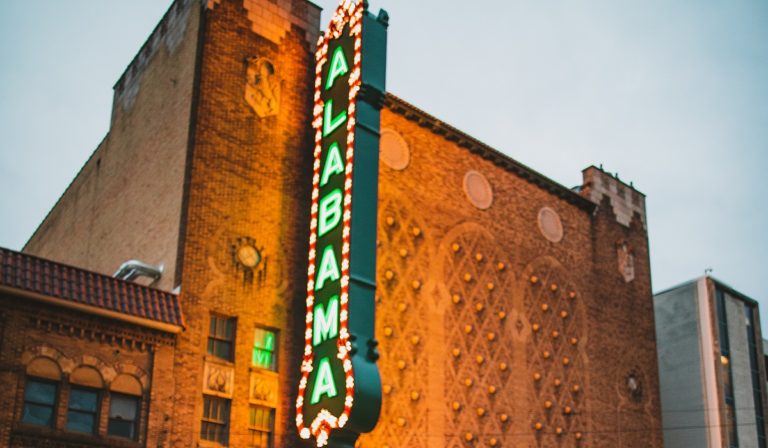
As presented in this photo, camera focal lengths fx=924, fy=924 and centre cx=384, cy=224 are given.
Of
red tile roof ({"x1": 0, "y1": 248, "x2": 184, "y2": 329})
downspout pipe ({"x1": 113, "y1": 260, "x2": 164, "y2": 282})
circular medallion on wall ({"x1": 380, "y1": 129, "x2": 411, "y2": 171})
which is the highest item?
circular medallion on wall ({"x1": 380, "y1": 129, "x2": 411, "y2": 171})

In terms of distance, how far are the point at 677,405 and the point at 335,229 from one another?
25.0m

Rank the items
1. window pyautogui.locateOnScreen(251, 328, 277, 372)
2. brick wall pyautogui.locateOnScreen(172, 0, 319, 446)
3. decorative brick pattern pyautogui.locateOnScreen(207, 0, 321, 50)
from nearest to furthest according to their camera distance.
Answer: brick wall pyautogui.locateOnScreen(172, 0, 319, 446) < window pyautogui.locateOnScreen(251, 328, 277, 372) < decorative brick pattern pyautogui.locateOnScreen(207, 0, 321, 50)

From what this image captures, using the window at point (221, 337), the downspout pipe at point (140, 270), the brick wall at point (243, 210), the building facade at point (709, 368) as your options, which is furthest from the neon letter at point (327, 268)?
the building facade at point (709, 368)

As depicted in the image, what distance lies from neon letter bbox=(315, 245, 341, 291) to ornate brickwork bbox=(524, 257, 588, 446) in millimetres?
10355

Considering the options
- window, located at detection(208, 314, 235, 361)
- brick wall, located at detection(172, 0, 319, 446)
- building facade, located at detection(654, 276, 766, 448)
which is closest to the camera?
brick wall, located at detection(172, 0, 319, 446)

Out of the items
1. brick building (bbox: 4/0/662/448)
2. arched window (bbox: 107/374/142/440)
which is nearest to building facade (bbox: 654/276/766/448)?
brick building (bbox: 4/0/662/448)

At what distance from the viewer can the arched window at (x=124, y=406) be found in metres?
22.2

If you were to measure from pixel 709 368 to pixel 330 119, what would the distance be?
24.7 meters

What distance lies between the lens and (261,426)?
24516 mm

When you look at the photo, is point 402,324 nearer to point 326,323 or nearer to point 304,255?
point 304,255

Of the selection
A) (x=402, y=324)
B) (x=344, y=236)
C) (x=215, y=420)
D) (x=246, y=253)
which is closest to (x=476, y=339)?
(x=402, y=324)

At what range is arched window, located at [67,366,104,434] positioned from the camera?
21672 millimetres

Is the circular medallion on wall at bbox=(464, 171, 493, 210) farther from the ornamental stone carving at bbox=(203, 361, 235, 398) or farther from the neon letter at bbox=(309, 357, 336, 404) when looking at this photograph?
the ornamental stone carving at bbox=(203, 361, 235, 398)

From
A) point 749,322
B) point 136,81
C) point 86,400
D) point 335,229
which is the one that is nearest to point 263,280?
point 335,229
